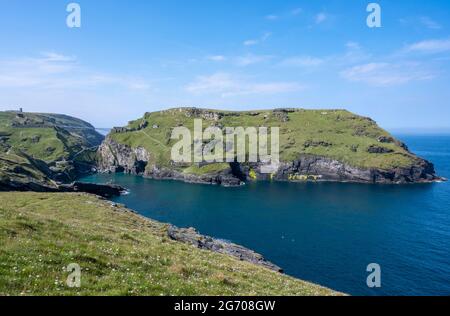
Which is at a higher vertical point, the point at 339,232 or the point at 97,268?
the point at 97,268

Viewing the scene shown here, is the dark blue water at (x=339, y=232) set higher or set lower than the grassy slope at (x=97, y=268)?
lower

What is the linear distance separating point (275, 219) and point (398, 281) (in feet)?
221

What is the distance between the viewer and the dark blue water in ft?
300

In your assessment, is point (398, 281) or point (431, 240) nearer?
point (398, 281)

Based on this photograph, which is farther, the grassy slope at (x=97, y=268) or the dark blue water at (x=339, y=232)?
the dark blue water at (x=339, y=232)

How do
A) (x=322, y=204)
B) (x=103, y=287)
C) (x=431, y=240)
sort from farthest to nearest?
(x=322, y=204) < (x=431, y=240) < (x=103, y=287)

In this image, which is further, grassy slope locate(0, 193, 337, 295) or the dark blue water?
the dark blue water

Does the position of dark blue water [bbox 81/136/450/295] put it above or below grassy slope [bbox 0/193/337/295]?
below

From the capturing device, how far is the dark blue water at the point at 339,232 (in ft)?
300

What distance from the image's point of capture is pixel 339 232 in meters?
131

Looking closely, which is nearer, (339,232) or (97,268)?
(97,268)

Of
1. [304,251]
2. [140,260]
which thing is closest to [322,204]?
[304,251]
